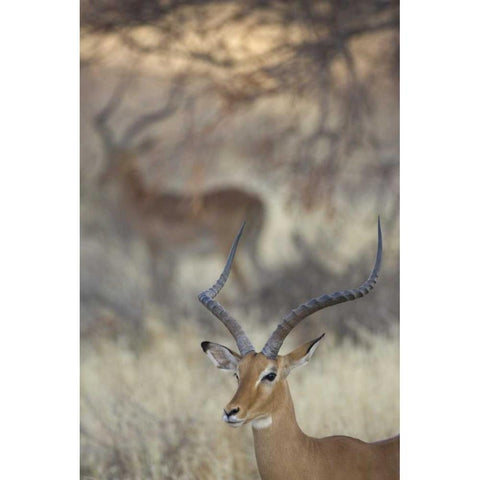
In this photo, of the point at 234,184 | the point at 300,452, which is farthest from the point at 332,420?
the point at 234,184

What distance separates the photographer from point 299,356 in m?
3.93

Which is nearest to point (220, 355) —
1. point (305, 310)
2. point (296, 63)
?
point (305, 310)

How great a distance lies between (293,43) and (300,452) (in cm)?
189

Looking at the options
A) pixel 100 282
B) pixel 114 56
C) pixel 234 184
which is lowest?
pixel 100 282

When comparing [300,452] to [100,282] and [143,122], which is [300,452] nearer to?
[100,282]

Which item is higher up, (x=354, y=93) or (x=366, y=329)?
(x=354, y=93)

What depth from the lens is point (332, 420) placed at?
4.05 m

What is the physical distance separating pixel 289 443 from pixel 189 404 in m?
0.58

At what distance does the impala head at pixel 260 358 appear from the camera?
3.70 metres

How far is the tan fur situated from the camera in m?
3.74

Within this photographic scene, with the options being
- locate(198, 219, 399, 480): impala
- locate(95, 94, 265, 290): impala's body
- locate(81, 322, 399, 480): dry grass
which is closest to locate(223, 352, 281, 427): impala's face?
locate(198, 219, 399, 480): impala

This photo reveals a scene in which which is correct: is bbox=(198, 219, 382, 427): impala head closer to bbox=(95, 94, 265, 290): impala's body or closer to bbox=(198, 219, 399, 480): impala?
bbox=(198, 219, 399, 480): impala

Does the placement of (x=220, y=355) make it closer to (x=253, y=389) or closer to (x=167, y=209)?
(x=253, y=389)

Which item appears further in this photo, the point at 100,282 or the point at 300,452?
the point at 100,282
